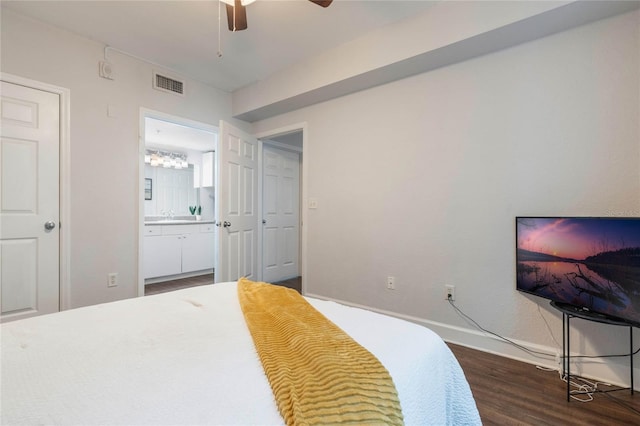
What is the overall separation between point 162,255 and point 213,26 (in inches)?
130

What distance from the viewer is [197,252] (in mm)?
4879

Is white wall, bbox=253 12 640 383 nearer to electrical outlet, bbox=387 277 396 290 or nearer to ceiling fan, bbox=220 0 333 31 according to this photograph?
electrical outlet, bbox=387 277 396 290

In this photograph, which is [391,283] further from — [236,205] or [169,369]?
[169,369]

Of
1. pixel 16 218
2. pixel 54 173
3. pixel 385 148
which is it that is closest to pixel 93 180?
pixel 54 173

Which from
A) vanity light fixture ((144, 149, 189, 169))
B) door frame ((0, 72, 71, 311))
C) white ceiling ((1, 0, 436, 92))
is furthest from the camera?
vanity light fixture ((144, 149, 189, 169))

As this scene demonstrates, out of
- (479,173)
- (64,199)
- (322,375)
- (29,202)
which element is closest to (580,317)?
(479,173)

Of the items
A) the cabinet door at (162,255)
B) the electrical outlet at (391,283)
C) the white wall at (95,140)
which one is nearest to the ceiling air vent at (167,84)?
the white wall at (95,140)

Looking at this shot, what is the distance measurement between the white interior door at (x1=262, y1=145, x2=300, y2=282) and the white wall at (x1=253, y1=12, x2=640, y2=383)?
4.41 feet

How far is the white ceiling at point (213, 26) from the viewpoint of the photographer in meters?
2.22

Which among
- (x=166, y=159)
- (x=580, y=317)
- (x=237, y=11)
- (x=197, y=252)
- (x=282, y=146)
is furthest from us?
(x=166, y=159)

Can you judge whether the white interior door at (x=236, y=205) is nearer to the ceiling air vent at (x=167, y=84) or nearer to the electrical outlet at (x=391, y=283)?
the ceiling air vent at (x=167, y=84)

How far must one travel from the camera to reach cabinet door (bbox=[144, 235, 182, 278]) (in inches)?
167

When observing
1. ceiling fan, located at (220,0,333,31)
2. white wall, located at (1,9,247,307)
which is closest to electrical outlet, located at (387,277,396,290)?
ceiling fan, located at (220,0,333,31)

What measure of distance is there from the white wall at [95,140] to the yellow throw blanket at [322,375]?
240 cm
